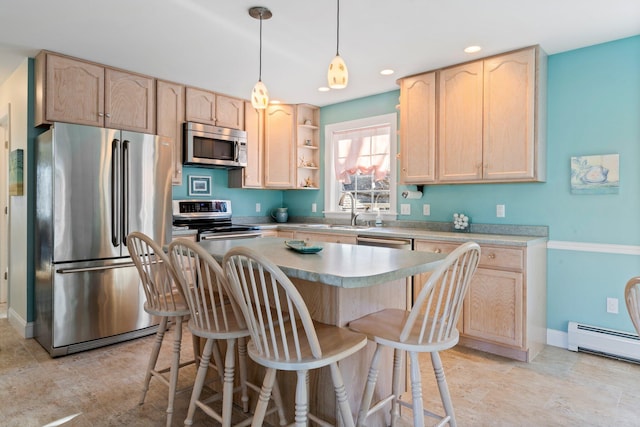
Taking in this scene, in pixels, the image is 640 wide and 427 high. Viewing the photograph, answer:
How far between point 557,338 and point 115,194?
12.2ft

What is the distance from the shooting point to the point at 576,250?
3047mm

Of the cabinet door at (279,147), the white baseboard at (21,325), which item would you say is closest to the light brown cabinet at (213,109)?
the cabinet door at (279,147)

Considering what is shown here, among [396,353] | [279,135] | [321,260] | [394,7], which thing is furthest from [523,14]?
[279,135]

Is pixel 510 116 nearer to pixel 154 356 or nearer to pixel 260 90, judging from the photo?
pixel 260 90

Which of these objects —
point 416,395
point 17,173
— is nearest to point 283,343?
point 416,395

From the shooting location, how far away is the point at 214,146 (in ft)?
13.6

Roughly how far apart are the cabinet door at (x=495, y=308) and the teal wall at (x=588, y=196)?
572 mm

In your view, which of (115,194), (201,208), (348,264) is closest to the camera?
(348,264)

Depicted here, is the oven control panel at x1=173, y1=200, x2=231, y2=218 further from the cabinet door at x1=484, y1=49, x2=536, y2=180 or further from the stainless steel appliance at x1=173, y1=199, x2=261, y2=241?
the cabinet door at x1=484, y1=49, x2=536, y2=180

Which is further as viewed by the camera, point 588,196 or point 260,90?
point 588,196

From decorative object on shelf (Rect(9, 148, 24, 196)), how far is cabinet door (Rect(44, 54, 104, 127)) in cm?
61

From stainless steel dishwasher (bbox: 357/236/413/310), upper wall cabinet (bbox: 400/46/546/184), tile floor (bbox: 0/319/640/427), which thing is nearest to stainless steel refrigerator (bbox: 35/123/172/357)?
tile floor (bbox: 0/319/640/427)

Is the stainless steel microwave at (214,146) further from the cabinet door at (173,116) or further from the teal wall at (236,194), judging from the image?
the teal wall at (236,194)

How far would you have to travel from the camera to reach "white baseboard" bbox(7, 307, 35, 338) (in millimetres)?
3303
